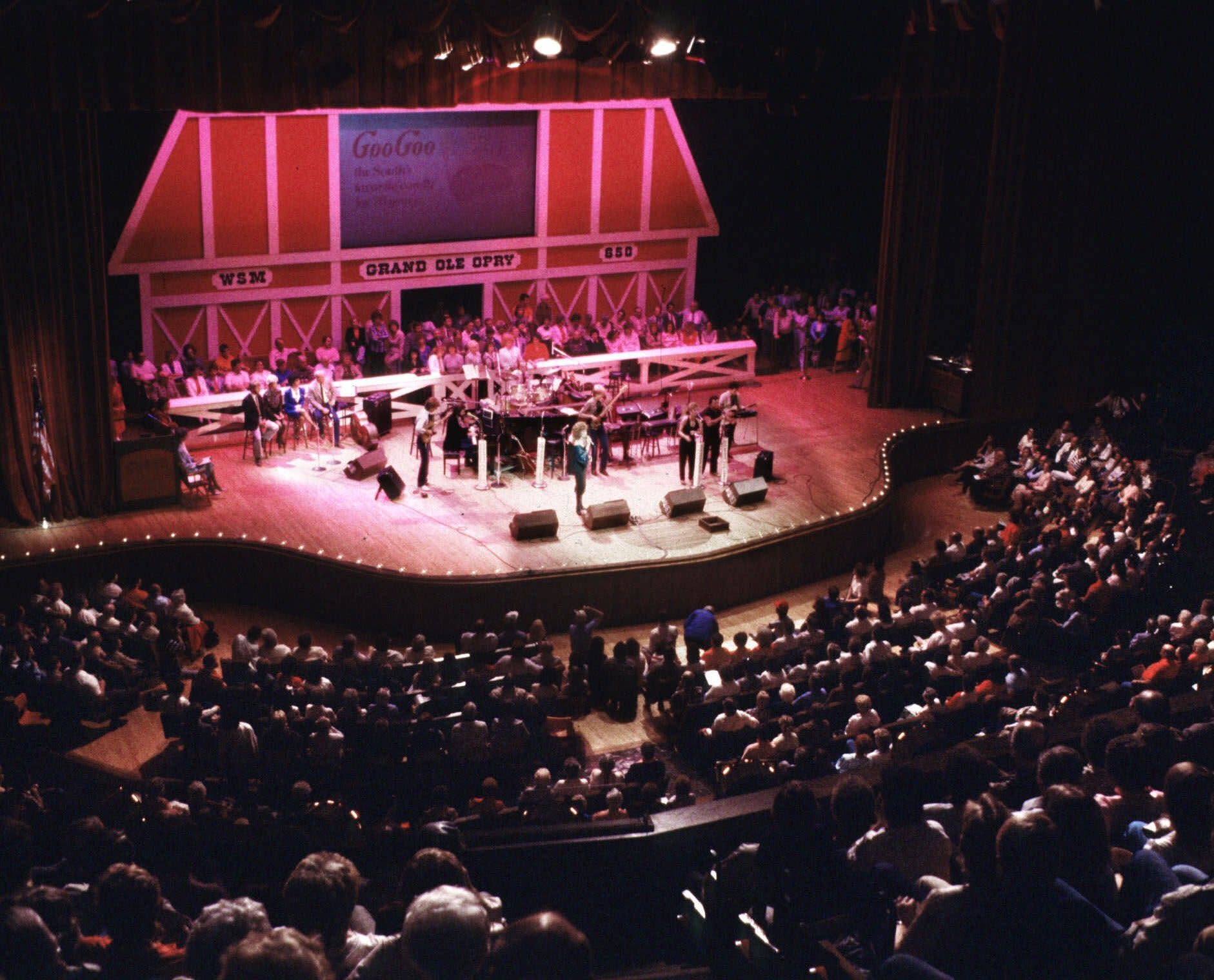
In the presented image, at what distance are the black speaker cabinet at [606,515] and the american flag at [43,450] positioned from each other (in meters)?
5.78

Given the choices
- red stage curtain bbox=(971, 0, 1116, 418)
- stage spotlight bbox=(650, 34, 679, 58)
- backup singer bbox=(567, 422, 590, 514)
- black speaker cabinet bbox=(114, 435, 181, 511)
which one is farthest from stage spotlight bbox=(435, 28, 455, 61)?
red stage curtain bbox=(971, 0, 1116, 418)

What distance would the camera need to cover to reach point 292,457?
52.7 ft

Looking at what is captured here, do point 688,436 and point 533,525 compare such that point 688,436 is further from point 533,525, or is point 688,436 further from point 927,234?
point 927,234

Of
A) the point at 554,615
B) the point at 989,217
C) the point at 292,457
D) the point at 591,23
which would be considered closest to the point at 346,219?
the point at 292,457

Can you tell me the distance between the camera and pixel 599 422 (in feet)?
50.0

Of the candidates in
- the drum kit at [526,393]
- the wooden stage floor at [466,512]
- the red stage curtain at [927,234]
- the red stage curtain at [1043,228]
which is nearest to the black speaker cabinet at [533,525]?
the wooden stage floor at [466,512]

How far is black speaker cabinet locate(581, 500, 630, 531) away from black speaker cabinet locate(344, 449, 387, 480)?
9.16 ft

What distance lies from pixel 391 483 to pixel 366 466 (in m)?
0.86

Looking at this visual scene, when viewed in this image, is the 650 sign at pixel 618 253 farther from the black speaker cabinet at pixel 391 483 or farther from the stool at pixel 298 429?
the black speaker cabinet at pixel 391 483

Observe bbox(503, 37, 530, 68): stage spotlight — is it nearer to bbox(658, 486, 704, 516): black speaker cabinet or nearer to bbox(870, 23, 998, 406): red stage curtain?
bbox(658, 486, 704, 516): black speaker cabinet

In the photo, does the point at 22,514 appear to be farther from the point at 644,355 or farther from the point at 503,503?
the point at 644,355

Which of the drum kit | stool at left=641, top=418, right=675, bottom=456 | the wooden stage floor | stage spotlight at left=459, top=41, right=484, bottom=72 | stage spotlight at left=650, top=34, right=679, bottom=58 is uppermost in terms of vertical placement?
stage spotlight at left=650, top=34, right=679, bottom=58

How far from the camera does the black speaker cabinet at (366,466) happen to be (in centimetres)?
1524

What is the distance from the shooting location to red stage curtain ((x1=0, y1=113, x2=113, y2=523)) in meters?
13.0
